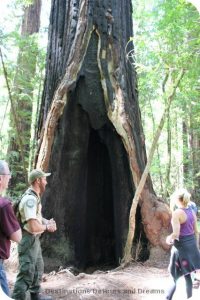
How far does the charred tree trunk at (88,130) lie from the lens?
449 centimetres

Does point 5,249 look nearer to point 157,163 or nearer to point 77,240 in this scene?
point 77,240

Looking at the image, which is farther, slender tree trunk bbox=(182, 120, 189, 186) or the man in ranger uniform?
slender tree trunk bbox=(182, 120, 189, 186)

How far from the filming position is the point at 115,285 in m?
3.50

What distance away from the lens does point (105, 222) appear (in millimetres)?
5246

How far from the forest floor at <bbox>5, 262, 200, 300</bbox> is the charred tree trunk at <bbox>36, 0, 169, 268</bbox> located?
611mm

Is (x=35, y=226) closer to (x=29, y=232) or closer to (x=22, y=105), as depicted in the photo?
(x=29, y=232)

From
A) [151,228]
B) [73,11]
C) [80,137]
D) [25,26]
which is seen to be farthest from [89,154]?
[25,26]

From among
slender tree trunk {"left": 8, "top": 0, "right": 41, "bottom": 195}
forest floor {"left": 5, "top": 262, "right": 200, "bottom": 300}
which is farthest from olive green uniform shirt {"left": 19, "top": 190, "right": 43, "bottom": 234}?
slender tree trunk {"left": 8, "top": 0, "right": 41, "bottom": 195}

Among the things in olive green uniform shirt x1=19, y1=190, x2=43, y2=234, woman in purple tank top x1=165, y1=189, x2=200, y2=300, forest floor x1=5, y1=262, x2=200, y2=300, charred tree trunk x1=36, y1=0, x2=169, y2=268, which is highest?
charred tree trunk x1=36, y1=0, x2=169, y2=268

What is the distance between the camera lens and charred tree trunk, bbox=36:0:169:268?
4.49m

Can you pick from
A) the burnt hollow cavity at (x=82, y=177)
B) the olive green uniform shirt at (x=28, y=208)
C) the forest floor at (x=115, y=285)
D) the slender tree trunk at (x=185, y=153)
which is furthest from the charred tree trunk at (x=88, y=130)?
the slender tree trunk at (x=185, y=153)

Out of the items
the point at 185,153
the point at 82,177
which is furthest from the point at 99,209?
the point at 185,153

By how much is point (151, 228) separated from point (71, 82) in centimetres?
209

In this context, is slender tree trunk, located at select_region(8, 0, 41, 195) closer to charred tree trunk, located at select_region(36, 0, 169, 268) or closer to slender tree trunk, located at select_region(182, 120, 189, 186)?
charred tree trunk, located at select_region(36, 0, 169, 268)
